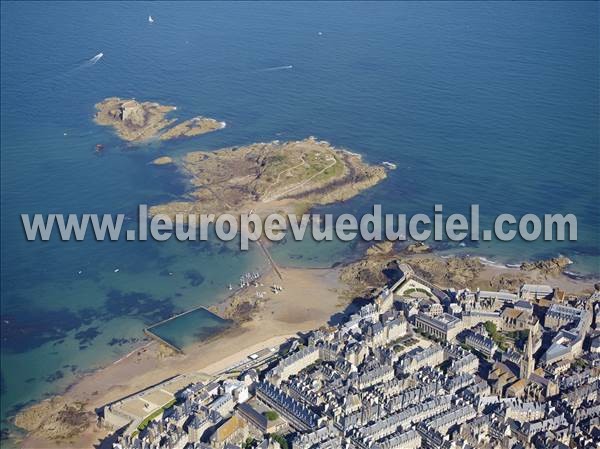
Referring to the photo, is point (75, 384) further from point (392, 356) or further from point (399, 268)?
point (399, 268)

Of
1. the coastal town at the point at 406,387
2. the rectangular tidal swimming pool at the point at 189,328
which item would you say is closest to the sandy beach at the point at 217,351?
the rectangular tidal swimming pool at the point at 189,328

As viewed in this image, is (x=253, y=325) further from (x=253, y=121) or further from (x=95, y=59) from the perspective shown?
(x=95, y=59)

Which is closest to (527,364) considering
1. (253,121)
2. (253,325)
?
(253,325)

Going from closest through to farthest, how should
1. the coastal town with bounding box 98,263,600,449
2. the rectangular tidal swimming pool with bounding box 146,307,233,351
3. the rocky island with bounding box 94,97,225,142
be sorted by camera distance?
the coastal town with bounding box 98,263,600,449
the rectangular tidal swimming pool with bounding box 146,307,233,351
the rocky island with bounding box 94,97,225,142

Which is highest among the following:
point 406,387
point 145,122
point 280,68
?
point 280,68

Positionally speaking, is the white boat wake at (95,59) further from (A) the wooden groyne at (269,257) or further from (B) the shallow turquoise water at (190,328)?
(B) the shallow turquoise water at (190,328)

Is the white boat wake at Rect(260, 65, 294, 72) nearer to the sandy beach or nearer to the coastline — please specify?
the coastline

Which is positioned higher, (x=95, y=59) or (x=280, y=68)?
(x=95, y=59)

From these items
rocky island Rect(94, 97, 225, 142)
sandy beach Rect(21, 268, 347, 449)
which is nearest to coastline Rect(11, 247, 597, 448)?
sandy beach Rect(21, 268, 347, 449)
